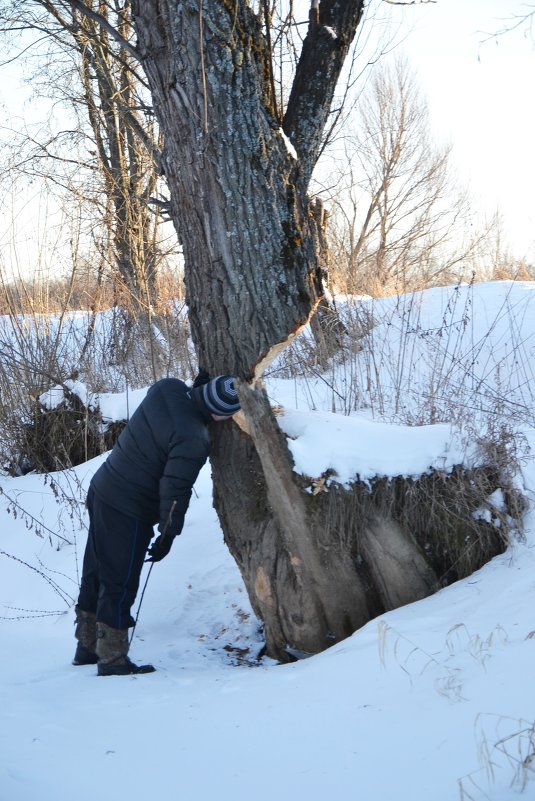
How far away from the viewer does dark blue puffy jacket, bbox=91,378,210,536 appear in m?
3.66

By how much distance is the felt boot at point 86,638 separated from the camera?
400cm

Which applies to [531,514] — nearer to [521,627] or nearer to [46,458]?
[521,627]

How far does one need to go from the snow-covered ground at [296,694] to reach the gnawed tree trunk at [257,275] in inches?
10.0

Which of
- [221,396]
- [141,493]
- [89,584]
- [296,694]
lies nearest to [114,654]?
[89,584]

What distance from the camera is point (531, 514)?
3848 millimetres

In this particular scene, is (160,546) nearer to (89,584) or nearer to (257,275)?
(89,584)

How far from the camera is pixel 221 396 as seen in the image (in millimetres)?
3674

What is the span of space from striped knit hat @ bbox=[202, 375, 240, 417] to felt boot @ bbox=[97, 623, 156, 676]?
50.3 inches

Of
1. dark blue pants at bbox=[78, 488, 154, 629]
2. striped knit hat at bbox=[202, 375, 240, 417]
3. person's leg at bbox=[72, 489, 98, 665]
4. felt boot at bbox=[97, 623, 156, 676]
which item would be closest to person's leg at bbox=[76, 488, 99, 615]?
person's leg at bbox=[72, 489, 98, 665]

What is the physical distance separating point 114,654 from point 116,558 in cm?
49

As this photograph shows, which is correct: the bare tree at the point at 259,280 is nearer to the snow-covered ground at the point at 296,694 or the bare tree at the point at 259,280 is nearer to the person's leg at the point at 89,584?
the snow-covered ground at the point at 296,694

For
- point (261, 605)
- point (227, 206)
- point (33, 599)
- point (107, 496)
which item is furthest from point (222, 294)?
point (33, 599)

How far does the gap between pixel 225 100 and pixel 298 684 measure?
281cm

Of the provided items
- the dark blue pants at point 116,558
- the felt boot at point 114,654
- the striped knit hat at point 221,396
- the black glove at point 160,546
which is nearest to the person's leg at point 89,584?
the dark blue pants at point 116,558
